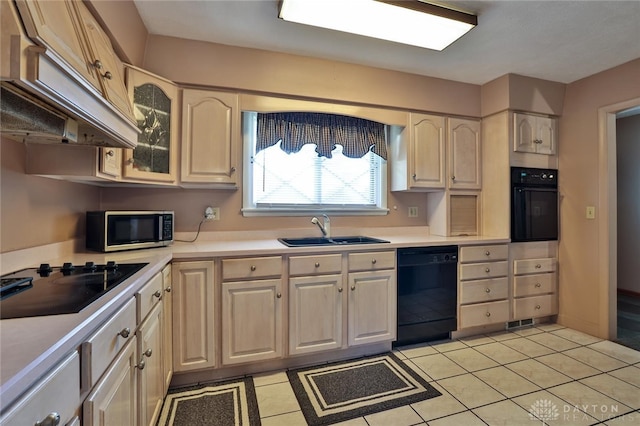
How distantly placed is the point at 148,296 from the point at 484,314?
272cm

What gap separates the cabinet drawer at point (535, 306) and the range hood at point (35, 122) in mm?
3485

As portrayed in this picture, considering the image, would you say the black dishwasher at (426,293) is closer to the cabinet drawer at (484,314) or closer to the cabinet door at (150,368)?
the cabinet drawer at (484,314)

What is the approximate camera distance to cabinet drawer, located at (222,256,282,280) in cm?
202

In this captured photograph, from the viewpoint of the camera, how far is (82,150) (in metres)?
1.55

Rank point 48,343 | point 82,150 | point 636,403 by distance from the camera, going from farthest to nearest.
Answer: point 636,403
point 82,150
point 48,343

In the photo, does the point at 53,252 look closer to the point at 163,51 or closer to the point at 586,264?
the point at 163,51

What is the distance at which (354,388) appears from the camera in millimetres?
1992

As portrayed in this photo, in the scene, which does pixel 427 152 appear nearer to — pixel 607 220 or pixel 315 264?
pixel 315 264

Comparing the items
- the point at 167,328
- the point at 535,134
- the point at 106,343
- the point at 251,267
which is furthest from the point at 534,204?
the point at 106,343

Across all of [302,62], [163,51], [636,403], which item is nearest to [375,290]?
[636,403]

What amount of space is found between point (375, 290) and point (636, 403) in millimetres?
1657

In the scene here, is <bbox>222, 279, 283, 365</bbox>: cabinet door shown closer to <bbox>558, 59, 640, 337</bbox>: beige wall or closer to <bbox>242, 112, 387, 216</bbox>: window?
<bbox>242, 112, 387, 216</bbox>: window

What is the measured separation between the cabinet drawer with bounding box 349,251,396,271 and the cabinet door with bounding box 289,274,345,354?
0.15 m

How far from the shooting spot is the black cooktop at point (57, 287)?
2.88 ft
